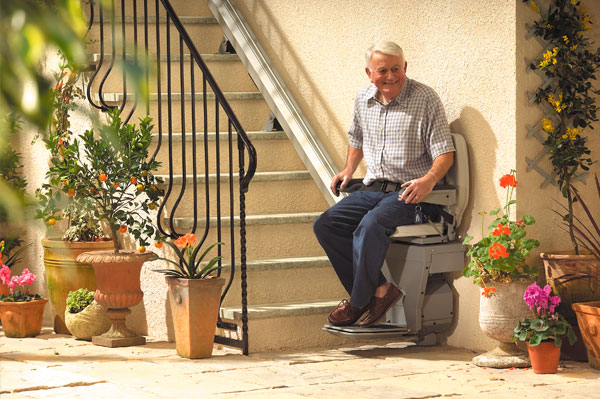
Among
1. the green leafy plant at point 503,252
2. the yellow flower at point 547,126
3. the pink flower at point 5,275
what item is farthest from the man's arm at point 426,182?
the pink flower at point 5,275

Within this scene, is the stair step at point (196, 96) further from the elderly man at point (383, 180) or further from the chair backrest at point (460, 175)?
the chair backrest at point (460, 175)

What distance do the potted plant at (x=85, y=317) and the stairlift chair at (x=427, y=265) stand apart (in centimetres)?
115

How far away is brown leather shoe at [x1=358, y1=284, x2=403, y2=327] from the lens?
365 centimetres

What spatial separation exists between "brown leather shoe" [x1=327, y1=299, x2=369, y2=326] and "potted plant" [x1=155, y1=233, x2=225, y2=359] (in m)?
0.50

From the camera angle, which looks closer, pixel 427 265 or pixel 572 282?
pixel 572 282

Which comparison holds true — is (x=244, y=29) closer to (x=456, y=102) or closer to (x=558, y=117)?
(x=456, y=102)

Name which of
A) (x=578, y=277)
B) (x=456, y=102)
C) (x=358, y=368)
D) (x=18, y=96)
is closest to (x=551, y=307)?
(x=578, y=277)

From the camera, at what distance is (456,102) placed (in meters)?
3.86

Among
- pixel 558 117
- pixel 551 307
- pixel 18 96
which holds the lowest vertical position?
pixel 551 307

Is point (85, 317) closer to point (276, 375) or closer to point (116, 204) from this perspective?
point (116, 204)

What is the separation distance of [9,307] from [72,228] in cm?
49

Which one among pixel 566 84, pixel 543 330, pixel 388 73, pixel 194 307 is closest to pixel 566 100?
pixel 566 84

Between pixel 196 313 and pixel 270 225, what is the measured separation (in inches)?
33.4

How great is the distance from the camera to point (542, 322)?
3.25 m
